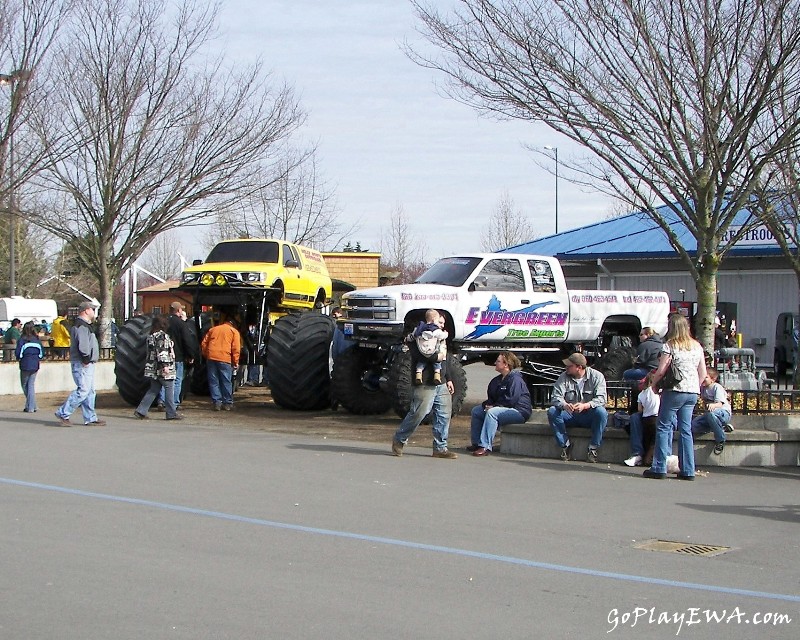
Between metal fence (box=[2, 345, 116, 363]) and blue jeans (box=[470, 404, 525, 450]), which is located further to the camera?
metal fence (box=[2, 345, 116, 363])

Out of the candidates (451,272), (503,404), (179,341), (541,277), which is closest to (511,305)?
(541,277)

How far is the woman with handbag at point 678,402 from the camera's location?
11523 millimetres

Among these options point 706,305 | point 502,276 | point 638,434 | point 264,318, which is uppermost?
point 502,276

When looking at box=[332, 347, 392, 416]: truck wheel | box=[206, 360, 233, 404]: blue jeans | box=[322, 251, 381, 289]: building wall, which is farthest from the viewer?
box=[322, 251, 381, 289]: building wall

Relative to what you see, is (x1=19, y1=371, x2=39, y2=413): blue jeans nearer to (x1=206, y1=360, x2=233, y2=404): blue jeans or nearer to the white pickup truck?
(x1=206, y1=360, x2=233, y2=404): blue jeans

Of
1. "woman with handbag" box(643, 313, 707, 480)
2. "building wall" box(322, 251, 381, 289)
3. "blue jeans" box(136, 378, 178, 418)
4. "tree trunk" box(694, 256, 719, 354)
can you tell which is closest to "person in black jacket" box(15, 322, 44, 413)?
"blue jeans" box(136, 378, 178, 418)

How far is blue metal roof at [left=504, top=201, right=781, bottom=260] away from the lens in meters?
30.5

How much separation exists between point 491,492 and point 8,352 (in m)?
16.3

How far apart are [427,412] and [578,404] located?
1.74 metres

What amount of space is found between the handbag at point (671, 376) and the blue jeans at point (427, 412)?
2640 mm

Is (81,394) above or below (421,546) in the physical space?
above

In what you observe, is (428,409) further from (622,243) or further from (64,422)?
(622,243)
